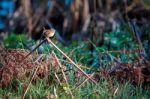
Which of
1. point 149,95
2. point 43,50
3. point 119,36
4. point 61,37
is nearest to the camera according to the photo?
point 149,95

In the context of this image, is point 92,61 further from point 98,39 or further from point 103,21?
point 103,21

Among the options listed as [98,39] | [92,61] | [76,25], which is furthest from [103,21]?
[92,61]

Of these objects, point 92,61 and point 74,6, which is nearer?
point 92,61

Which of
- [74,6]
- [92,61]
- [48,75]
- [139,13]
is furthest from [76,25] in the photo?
[48,75]

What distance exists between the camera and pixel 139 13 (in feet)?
35.5

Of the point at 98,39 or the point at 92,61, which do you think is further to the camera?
the point at 98,39

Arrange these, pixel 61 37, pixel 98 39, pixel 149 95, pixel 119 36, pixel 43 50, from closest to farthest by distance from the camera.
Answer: pixel 149 95 < pixel 43 50 < pixel 119 36 < pixel 98 39 < pixel 61 37

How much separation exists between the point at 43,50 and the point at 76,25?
4430mm

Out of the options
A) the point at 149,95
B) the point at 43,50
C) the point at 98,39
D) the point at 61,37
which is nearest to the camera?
the point at 149,95

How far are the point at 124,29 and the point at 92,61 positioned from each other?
4.95 ft

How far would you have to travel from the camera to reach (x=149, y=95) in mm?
5289

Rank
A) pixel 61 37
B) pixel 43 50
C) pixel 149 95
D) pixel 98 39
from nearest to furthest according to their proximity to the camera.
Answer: pixel 149 95
pixel 43 50
pixel 98 39
pixel 61 37

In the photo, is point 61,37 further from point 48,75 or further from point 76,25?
point 48,75

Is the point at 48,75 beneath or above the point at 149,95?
above
